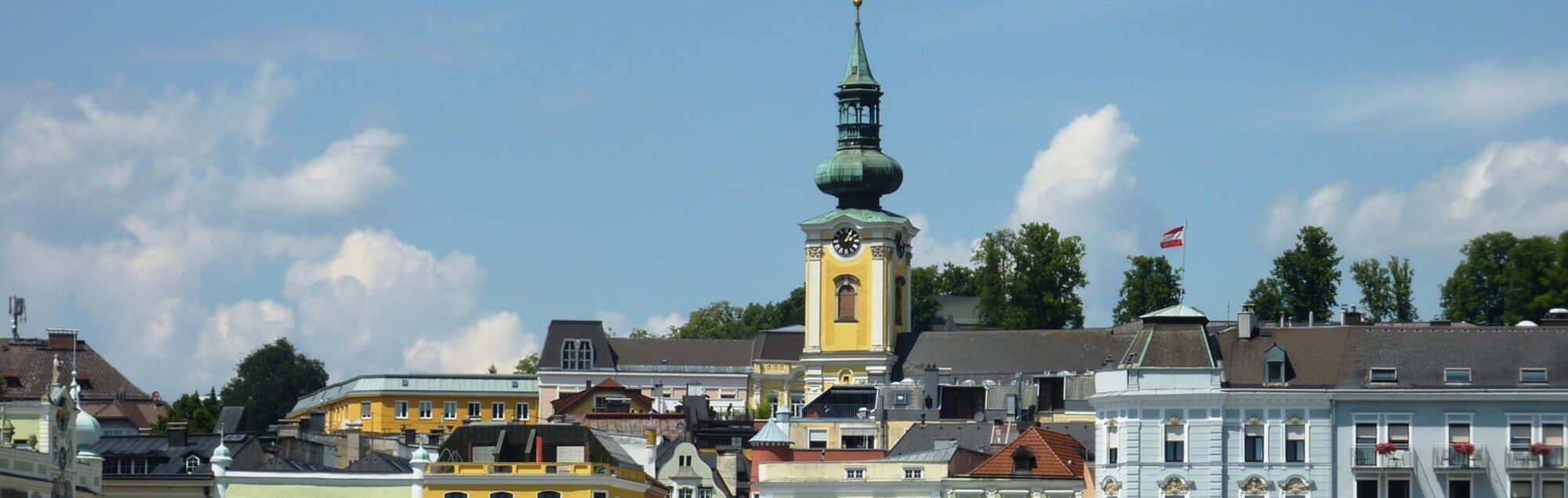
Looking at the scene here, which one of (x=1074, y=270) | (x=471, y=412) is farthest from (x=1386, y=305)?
(x=471, y=412)

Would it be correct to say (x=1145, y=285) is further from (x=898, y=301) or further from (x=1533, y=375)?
(x=1533, y=375)

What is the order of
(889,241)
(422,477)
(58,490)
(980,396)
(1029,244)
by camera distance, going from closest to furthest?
(58,490) < (422,477) < (980,396) < (889,241) < (1029,244)

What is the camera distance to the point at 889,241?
164625 mm

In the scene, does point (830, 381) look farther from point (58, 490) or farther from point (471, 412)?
point (58, 490)

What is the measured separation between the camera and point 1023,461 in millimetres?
104250

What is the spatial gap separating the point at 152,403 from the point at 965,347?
126 feet

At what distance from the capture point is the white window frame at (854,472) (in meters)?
106

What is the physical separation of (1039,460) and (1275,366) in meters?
9.32

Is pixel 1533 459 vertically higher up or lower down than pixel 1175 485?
higher up

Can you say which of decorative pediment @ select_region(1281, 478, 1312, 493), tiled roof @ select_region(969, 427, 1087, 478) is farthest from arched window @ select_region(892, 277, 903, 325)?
decorative pediment @ select_region(1281, 478, 1312, 493)

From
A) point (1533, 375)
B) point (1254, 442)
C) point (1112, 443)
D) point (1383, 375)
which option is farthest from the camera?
point (1112, 443)

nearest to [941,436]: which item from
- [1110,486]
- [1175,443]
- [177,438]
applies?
[1110,486]

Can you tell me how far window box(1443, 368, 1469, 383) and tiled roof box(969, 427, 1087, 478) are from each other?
12456 mm

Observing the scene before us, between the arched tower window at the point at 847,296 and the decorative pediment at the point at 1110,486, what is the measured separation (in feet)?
218
